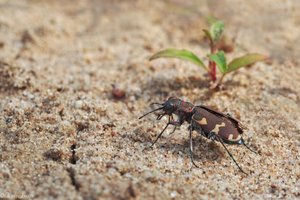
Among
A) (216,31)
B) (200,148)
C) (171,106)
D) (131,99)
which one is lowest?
(200,148)

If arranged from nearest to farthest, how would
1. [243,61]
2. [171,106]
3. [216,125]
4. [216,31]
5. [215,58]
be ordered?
1. [216,125]
2. [171,106]
3. [215,58]
4. [243,61]
5. [216,31]

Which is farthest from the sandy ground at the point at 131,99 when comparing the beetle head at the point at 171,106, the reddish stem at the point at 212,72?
the beetle head at the point at 171,106

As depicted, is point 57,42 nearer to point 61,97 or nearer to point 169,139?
point 61,97

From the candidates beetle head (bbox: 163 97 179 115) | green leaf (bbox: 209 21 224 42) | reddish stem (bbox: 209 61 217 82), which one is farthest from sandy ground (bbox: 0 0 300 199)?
green leaf (bbox: 209 21 224 42)

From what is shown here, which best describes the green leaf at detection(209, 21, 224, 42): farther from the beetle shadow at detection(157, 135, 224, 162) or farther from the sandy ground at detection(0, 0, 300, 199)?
the beetle shadow at detection(157, 135, 224, 162)

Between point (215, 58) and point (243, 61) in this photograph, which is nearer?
point (215, 58)

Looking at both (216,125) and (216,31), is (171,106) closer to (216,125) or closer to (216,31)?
(216,125)

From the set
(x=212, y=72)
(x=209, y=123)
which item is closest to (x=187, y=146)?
(x=209, y=123)

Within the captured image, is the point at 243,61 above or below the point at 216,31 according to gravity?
below
